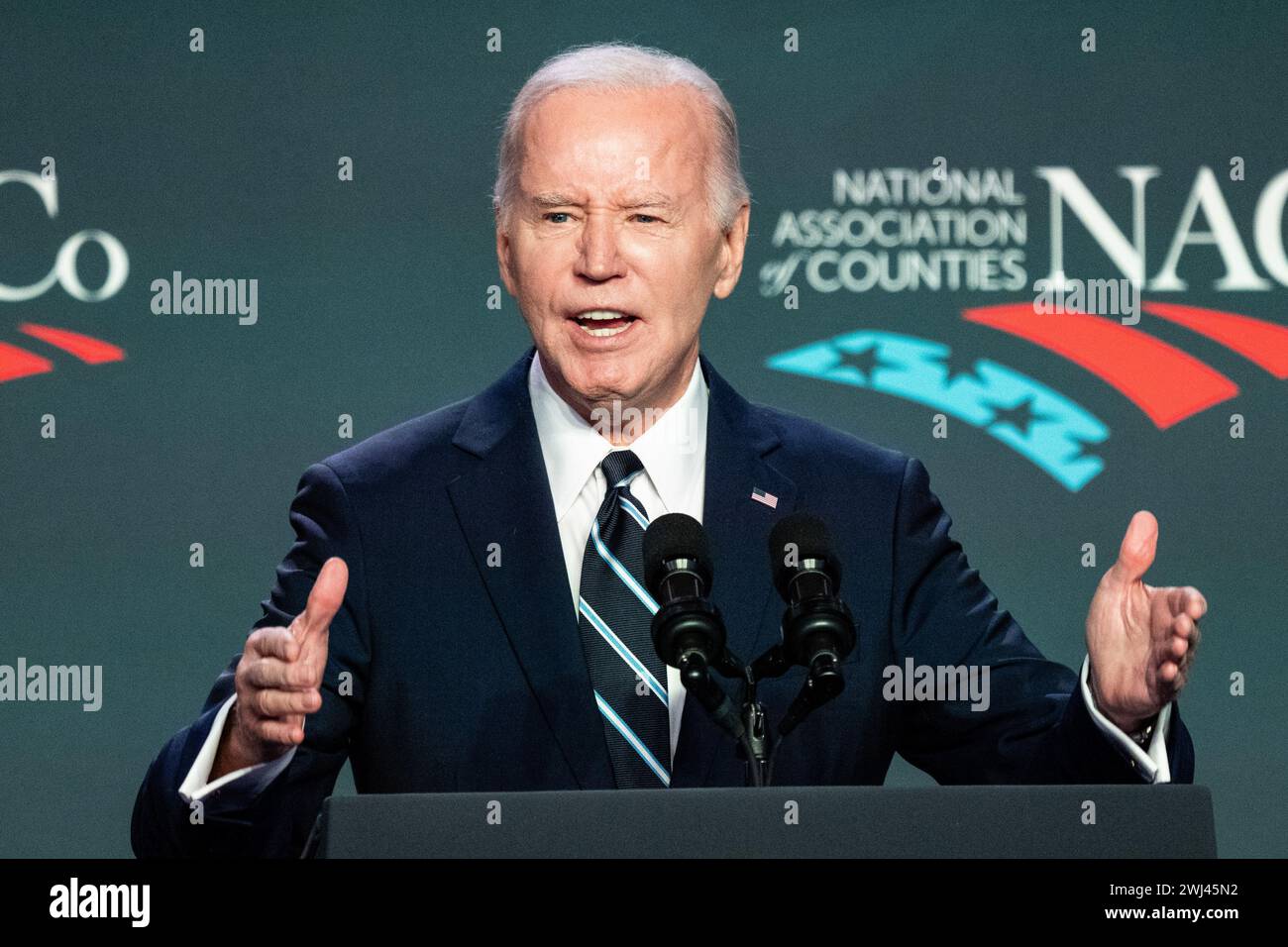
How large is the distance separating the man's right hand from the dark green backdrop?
1706mm

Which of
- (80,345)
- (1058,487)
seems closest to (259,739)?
(80,345)

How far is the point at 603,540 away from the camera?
249 centimetres

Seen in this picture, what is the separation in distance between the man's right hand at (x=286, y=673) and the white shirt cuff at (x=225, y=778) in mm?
65

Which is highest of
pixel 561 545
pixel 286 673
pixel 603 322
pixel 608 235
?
pixel 608 235

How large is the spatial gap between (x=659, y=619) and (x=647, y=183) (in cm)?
98

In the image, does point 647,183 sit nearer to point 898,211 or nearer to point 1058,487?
point 898,211

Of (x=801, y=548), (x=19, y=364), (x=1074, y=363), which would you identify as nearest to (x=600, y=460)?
(x=801, y=548)

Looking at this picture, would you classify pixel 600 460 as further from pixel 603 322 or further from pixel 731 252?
pixel 731 252

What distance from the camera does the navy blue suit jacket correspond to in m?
2.38

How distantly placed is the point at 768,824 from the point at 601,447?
107cm

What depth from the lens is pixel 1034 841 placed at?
165 cm

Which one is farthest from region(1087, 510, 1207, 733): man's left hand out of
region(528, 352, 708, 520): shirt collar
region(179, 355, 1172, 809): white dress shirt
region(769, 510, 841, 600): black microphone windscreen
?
region(528, 352, 708, 520): shirt collar

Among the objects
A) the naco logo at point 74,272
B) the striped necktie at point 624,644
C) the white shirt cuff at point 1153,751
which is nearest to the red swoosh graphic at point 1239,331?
the striped necktie at point 624,644
